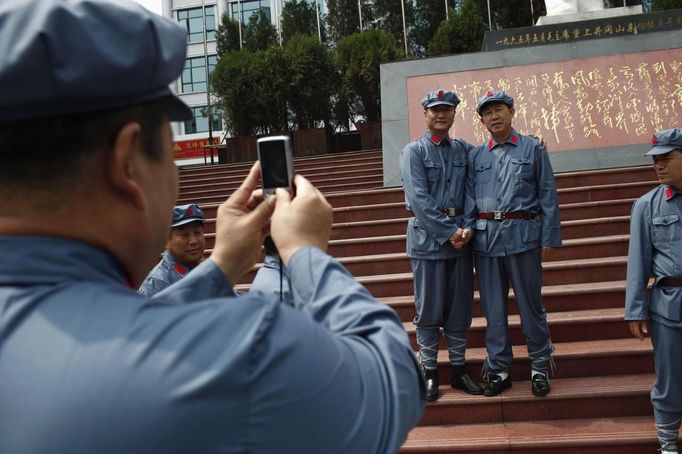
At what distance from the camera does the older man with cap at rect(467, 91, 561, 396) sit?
11.7 ft

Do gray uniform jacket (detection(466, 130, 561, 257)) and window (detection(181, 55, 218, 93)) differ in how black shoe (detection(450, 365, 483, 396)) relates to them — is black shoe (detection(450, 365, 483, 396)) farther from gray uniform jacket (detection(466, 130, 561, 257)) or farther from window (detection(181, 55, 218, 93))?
window (detection(181, 55, 218, 93))

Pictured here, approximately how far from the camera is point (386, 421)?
2.16 feet

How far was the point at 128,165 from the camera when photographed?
680mm

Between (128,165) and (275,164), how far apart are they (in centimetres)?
34

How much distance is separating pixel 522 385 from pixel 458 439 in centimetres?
63

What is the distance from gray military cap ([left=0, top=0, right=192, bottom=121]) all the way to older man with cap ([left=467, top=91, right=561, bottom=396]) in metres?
3.21

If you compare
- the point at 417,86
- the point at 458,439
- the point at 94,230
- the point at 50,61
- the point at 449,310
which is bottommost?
the point at 458,439

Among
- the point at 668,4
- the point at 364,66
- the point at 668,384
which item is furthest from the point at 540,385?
the point at 668,4

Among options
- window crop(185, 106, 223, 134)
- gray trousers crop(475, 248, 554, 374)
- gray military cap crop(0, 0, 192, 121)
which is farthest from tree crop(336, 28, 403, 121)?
gray military cap crop(0, 0, 192, 121)

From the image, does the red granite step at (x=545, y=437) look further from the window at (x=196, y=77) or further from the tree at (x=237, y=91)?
the window at (x=196, y=77)

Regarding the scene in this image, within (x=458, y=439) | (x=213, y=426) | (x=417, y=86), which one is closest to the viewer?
(x=213, y=426)

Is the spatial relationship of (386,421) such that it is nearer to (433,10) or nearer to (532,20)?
(532,20)

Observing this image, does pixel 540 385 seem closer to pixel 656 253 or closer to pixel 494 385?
pixel 494 385

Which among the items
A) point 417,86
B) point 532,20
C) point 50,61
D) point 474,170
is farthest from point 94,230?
point 532,20
